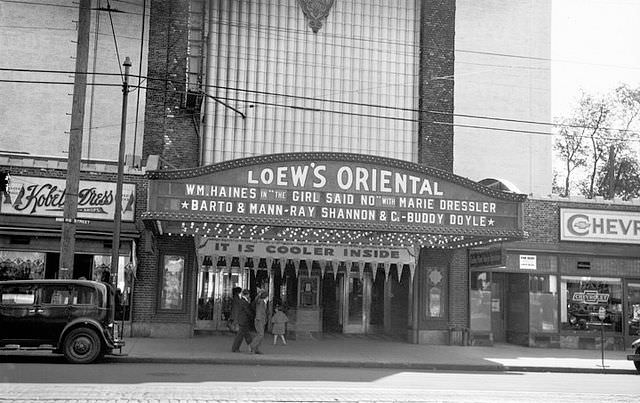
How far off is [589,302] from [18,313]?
18.8 m

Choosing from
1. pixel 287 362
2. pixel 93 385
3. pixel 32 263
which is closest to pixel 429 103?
pixel 287 362

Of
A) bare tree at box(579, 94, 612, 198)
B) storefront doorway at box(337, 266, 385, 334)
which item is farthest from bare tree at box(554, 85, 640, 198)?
storefront doorway at box(337, 266, 385, 334)

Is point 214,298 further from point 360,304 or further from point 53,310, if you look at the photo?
point 53,310

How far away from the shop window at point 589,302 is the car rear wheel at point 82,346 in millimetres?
16438

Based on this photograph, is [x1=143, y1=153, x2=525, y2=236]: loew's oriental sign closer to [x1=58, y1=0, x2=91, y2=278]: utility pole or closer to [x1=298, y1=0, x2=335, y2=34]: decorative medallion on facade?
[x1=58, y1=0, x2=91, y2=278]: utility pole

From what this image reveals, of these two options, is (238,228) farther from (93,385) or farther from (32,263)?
(93,385)

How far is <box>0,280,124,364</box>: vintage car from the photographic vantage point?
1652 cm

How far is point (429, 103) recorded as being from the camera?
27750mm

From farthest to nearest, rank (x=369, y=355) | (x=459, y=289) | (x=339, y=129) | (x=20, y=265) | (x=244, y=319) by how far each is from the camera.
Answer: (x=339, y=129), (x=459, y=289), (x=20, y=265), (x=369, y=355), (x=244, y=319)

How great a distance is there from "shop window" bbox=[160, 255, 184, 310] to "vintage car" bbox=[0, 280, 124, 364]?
674 centimetres

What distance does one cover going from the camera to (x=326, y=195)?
66.2 ft

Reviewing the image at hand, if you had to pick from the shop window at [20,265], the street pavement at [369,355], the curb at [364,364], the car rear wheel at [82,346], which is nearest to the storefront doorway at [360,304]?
the street pavement at [369,355]

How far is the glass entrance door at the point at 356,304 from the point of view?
1104 inches

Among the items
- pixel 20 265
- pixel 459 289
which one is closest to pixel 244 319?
pixel 20 265
